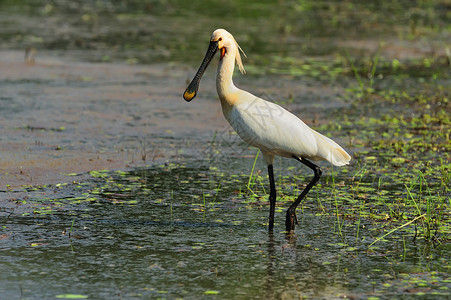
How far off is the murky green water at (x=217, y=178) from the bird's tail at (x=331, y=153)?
53 centimetres

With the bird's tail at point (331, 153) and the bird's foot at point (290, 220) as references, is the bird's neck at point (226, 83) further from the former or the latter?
the bird's foot at point (290, 220)

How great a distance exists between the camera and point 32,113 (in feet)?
38.2

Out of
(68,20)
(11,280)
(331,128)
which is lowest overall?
(11,280)

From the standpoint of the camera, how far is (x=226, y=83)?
7.22 m

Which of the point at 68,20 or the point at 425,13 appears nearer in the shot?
the point at 68,20

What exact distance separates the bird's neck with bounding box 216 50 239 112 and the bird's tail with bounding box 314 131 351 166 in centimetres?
77

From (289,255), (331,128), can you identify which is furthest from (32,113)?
(289,255)

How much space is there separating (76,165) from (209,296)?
157 inches

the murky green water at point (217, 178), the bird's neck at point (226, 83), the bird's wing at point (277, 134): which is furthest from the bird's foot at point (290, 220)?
the bird's neck at point (226, 83)

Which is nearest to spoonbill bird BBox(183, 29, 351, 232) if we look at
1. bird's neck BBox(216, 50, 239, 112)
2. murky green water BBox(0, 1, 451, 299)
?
bird's neck BBox(216, 50, 239, 112)

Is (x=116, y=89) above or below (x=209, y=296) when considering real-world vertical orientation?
above

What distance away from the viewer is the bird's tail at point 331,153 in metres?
7.10

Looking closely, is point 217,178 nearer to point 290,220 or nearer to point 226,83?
point 226,83

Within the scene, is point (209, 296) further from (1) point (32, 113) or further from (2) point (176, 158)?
(1) point (32, 113)
